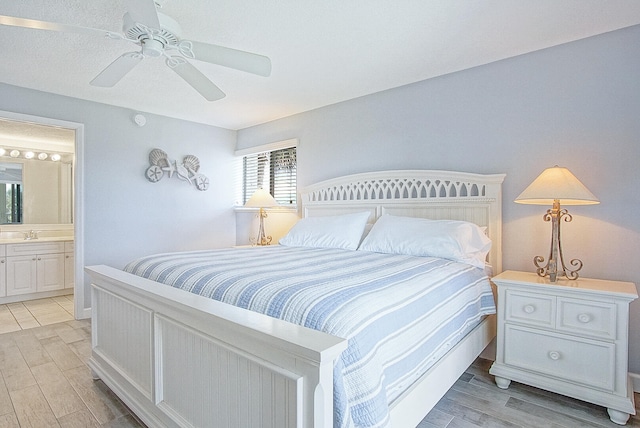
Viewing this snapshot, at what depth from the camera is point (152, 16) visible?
163 centimetres

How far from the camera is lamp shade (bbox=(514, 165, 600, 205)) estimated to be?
2.11 metres

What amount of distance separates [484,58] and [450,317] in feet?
6.85

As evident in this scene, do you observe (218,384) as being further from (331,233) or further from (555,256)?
(555,256)

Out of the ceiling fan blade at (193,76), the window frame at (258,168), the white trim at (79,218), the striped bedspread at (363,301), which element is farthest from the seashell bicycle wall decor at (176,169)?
the striped bedspread at (363,301)

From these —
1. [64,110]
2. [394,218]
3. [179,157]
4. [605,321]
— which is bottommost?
[605,321]

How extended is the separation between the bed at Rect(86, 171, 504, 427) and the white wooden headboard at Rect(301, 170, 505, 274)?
→ 0.04 ft

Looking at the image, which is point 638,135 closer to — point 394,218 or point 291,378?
point 394,218

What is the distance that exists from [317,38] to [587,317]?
2430mm

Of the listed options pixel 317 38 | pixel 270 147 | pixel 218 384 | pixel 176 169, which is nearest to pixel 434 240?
pixel 317 38

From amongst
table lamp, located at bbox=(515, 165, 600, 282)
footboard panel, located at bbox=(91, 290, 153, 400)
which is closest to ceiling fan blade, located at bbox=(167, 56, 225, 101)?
footboard panel, located at bbox=(91, 290, 153, 400)

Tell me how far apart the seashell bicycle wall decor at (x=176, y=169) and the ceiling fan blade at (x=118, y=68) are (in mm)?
2023

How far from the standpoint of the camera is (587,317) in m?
1.98

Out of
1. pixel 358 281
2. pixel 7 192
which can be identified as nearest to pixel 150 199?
pixel 7 192

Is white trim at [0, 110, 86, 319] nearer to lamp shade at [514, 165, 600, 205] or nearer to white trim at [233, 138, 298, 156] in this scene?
white trim at [233, 138, 298, 156]
